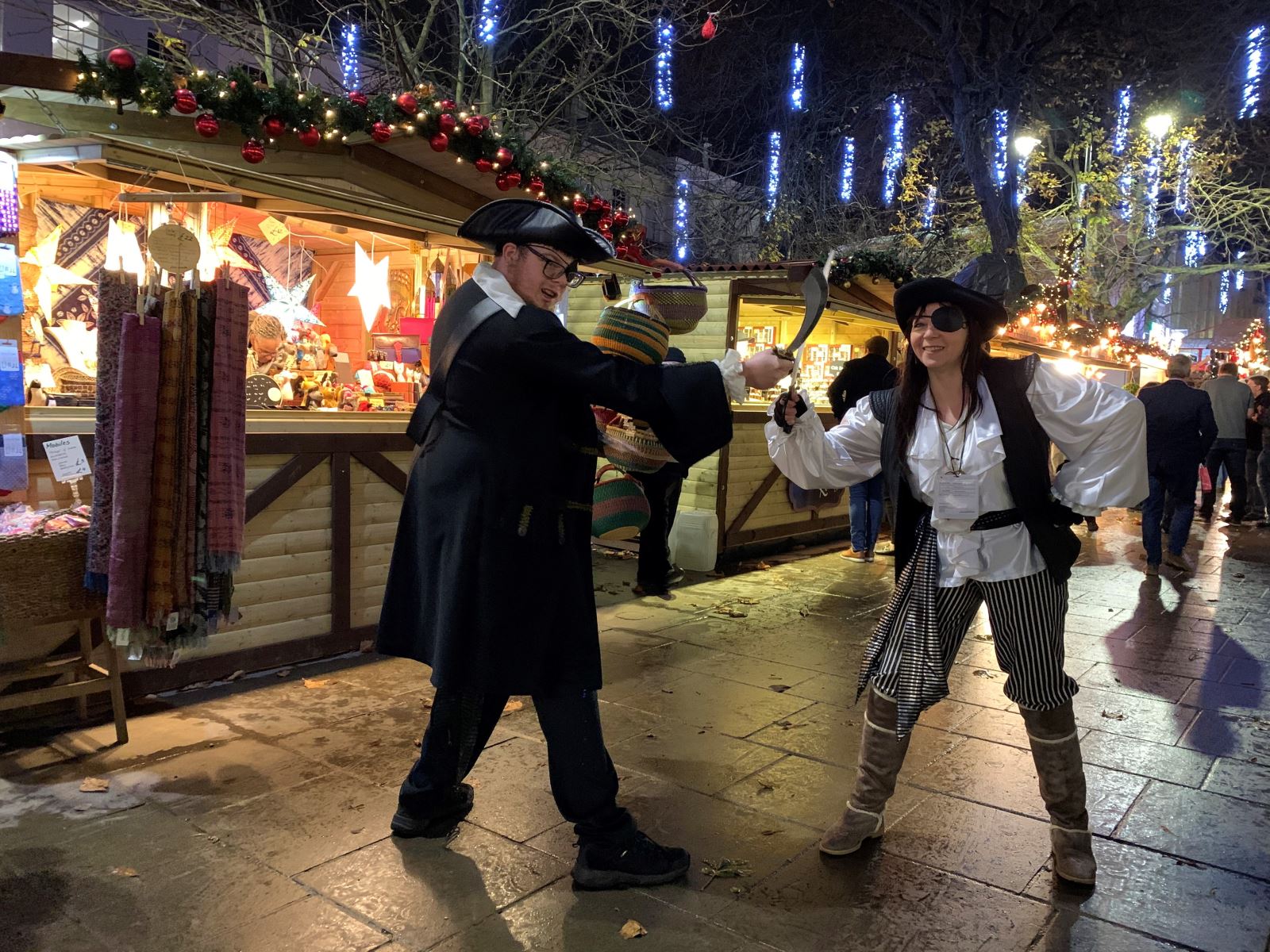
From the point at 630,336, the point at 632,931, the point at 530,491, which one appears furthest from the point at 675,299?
the point at 632,931

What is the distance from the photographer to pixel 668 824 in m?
3.43

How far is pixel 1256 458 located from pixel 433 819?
15930 mm

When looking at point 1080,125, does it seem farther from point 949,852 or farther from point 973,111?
point 949,852

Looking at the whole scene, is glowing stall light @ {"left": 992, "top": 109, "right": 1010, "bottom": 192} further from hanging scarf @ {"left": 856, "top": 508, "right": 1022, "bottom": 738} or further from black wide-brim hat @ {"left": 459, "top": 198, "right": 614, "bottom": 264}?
black wide-brim hat @ {"left": 459, "top": 198, "right": 614, "bottom": 264}

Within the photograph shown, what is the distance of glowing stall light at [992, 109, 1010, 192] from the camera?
19.7 m

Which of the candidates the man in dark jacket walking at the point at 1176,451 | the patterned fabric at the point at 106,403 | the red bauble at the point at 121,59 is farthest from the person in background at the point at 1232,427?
the patterned fabric at the point at 106,403

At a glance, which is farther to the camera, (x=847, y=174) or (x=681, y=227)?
(x=681, y=227)

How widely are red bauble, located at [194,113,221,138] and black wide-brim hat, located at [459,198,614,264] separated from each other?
9.26 ft

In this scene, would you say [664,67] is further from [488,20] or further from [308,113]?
[308,113]

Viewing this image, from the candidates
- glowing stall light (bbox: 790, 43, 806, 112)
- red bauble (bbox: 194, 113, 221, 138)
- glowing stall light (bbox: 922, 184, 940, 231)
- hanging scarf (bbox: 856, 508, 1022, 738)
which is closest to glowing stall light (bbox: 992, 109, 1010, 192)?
glowing stall light (bbox: 922, 184, 940, 231)

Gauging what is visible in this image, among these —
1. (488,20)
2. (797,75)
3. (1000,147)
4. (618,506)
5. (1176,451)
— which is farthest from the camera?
(797,75)

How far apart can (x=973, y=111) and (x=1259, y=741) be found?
17529mm

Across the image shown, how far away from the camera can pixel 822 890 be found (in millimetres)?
2977

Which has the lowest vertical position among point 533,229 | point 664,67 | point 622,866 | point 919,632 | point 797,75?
point 622,866
